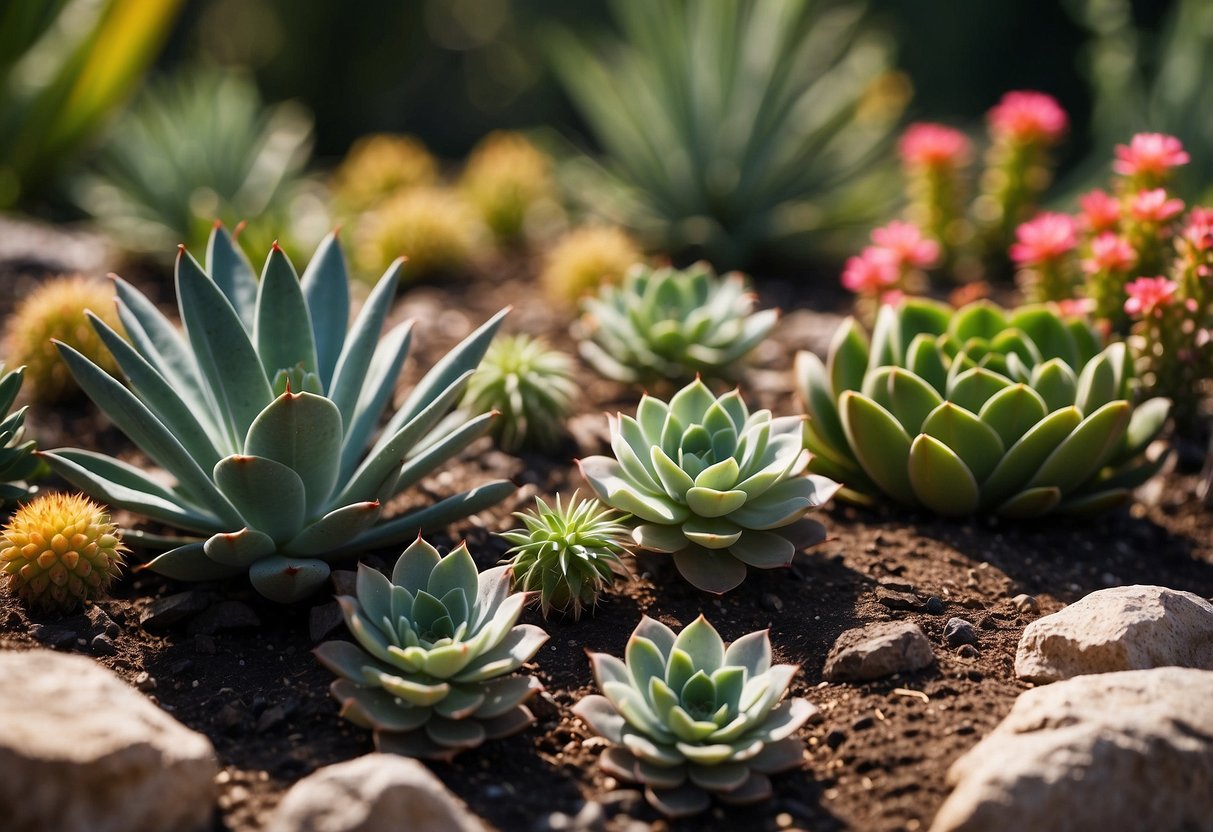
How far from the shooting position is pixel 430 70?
1009cm

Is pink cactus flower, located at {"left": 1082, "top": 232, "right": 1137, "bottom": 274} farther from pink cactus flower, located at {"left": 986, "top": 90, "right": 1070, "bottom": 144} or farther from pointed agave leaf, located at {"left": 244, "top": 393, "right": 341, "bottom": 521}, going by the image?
pointed agave leaf, located at {"left": 244, "top": 393, "right": 341, "bottom": 521}

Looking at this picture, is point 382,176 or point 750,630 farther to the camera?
point 382,176

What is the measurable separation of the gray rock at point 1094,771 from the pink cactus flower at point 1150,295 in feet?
5.22

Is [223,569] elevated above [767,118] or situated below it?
below

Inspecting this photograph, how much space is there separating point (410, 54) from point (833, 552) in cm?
748

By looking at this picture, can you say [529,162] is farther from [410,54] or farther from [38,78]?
[410,54]

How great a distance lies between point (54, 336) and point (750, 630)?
97.0 inches

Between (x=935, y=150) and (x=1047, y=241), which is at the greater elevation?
(x=935, y=150)

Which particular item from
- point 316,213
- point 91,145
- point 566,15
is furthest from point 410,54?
point 316,213

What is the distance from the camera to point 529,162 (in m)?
6.01

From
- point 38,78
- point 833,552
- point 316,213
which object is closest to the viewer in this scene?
point 833,552

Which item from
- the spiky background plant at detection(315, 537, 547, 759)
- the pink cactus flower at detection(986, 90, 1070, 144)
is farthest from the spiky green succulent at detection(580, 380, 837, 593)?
the pink cactus flower at detection(986, 90, 1070, 144)

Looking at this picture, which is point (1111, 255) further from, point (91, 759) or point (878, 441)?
→ point (91, 759)

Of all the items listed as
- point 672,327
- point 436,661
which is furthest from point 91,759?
point 672,327
